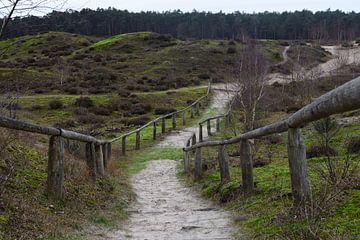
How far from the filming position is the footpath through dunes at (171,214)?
4.99m

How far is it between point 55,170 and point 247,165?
258cm

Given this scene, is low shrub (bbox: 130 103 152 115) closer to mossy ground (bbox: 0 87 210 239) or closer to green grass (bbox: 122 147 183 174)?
green grass (bbox: 122 147 183 174)

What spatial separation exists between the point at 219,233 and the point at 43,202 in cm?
209

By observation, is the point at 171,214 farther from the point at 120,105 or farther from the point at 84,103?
the point at 120,105

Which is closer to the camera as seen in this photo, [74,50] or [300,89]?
[300,89]

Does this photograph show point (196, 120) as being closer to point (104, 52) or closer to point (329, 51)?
point (104, 52)

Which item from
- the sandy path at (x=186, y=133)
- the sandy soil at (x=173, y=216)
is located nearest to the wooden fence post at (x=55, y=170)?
the sandy soil at (x=173, y=216)

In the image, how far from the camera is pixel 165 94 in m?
36.4

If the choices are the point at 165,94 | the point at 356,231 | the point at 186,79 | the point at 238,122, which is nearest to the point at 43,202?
the point at 356,231

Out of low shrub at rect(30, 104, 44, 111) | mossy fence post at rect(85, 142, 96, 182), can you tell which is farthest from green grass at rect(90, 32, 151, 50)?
mossy fence post at rect(85, 142, 96, 182)

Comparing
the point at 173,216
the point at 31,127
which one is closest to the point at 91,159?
the point at 173,216

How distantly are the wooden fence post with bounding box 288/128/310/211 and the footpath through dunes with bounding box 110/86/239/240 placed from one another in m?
1.00

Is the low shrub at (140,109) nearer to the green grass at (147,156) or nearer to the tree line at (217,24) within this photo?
the green grass at (147,156)

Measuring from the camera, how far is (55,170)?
5.44 metres
